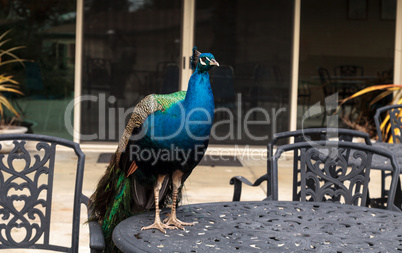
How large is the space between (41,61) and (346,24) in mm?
3552

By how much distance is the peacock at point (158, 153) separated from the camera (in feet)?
6.94

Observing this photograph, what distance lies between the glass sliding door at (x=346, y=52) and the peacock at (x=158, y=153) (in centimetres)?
526

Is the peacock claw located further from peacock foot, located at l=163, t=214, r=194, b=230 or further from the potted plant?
the potted plant

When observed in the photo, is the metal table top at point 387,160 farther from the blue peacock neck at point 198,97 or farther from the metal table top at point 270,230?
the blue peacock neck at point 198,97

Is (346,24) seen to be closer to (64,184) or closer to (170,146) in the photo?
(64,184)

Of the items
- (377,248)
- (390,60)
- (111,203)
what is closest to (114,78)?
(390,60)

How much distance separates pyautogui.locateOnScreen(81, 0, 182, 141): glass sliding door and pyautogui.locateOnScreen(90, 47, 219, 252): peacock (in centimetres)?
502

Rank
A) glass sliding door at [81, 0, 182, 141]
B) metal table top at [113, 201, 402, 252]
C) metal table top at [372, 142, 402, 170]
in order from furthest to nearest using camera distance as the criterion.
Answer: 1. glass sliding door at [81, 0, 182, 141]
2. metal table top at [372, 142, 402, 170]
3. metal table top at [113, 201, 402, 252]

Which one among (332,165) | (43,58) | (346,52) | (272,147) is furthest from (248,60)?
(332,165)

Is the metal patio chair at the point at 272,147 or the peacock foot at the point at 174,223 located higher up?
the metal patio chair at the point at 272,147

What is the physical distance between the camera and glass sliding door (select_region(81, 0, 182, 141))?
23.6ft

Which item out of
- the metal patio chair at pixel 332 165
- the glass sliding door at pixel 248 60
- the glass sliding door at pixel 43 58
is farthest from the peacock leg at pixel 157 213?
the glass sliding door at pixel 43 58

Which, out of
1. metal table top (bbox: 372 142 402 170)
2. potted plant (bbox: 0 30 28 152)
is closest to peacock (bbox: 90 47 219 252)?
metal table top (bbox: 372 142 402 170)

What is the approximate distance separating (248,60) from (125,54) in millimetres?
1440
